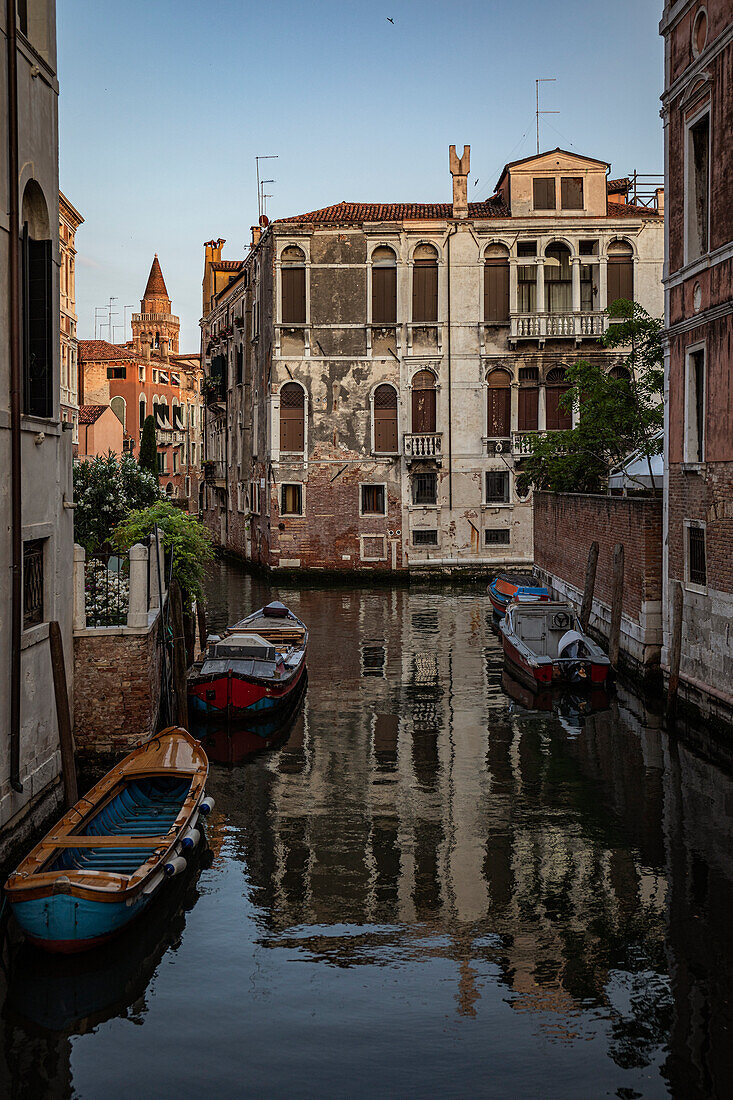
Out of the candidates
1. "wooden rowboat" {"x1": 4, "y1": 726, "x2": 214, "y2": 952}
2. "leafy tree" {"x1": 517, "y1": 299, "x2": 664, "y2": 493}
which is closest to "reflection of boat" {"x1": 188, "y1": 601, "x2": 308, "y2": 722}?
"wooden rowboat" {"x1": 4, "y1": 726, "x2": 214, "y2": 952}

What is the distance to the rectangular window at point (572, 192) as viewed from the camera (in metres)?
30.4

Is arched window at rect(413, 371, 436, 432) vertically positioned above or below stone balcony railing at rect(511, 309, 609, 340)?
below

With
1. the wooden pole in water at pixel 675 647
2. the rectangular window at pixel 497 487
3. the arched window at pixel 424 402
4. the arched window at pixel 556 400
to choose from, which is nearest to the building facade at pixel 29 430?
the wooden pole in water at pixel 675 647

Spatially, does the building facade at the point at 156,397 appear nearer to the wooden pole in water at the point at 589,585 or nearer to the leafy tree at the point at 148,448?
the leafy tree at the point at 148,448

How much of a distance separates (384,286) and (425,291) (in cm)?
121

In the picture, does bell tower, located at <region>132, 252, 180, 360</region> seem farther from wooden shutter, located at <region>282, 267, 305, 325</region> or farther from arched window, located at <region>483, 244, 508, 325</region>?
arched window, located at <region>483, 244, 508, 325</region>

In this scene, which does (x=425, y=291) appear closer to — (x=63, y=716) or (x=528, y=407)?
(x=528, y=407)

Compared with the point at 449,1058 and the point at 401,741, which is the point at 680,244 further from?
the point at 449,1058

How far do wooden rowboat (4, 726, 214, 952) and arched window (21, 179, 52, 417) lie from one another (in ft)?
11.3

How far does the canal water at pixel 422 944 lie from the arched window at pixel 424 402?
18369 millimetres

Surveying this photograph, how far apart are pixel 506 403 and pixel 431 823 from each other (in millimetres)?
21855

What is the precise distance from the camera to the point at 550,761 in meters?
12.9

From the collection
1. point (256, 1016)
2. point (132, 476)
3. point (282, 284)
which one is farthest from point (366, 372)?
point (256, 1016)

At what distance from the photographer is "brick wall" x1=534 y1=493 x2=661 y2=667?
51.2ft
